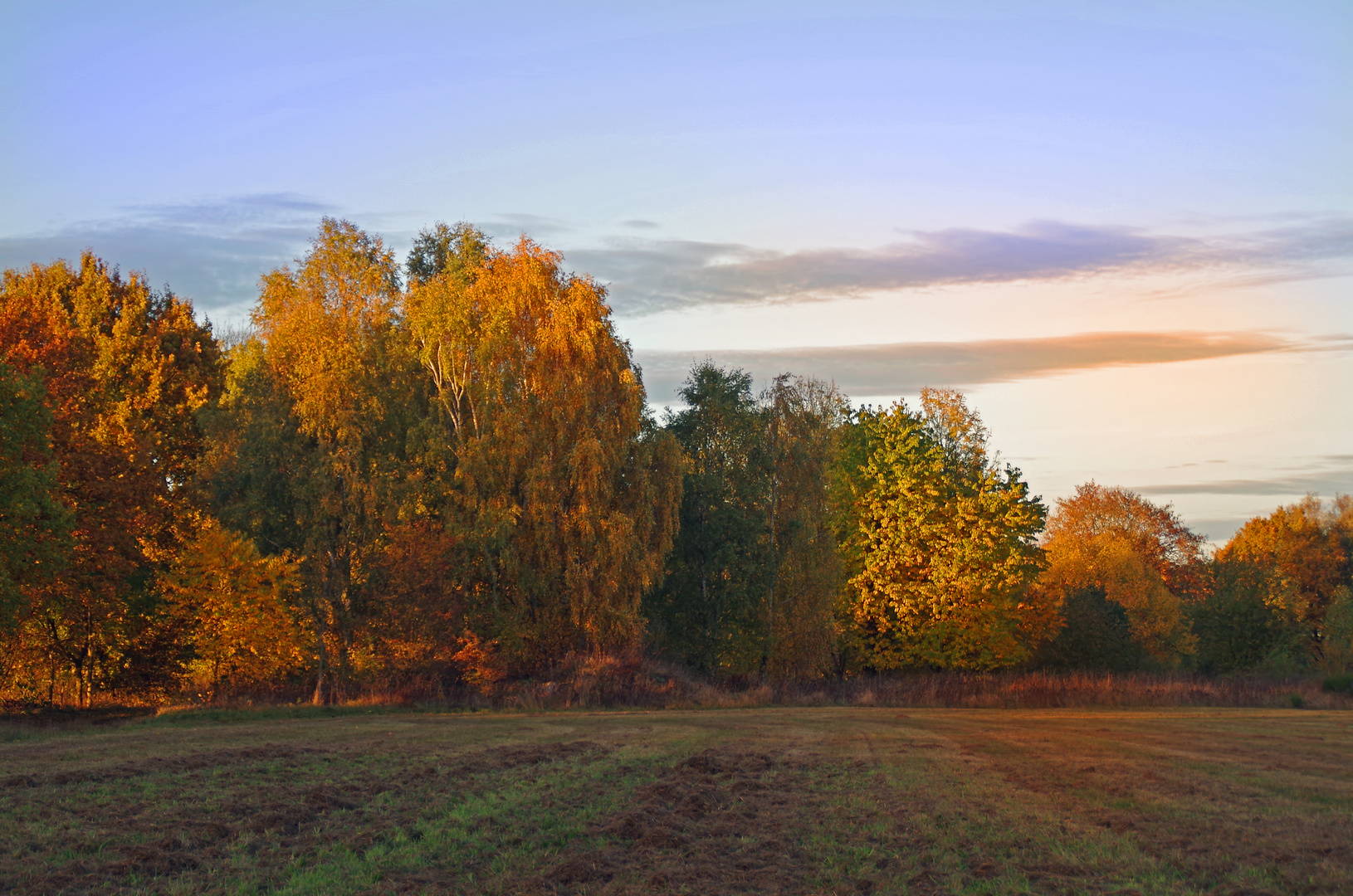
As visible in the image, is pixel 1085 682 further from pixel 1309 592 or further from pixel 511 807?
pixel 1309 592

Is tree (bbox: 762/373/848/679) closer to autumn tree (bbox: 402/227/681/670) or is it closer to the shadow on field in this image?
autumn tree (bbox: 402/227/681/670)

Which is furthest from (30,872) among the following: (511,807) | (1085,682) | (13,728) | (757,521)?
(1085,682)

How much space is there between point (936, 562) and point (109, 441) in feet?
113

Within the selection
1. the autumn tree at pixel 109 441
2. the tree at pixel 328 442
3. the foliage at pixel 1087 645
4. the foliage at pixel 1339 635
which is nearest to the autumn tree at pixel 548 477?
the tree at pixel 328 442

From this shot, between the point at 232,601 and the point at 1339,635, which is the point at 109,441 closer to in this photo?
the point at 232,601

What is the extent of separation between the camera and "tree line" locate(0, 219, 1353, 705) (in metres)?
33.5

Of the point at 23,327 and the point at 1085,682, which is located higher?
the point at 23,327

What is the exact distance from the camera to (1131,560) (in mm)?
66750

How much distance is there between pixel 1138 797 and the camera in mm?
14305

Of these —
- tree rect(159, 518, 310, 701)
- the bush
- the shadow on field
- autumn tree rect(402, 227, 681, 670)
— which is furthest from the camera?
the bush

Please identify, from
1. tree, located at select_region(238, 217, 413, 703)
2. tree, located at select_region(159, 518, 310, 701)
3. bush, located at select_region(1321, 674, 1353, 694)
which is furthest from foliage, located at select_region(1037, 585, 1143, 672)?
tree, located at select_region(159, 518, 310, 701)

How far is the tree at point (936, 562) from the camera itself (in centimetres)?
4694

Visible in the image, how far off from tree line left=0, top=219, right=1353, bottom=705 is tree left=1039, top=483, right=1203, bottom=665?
12.1 meters

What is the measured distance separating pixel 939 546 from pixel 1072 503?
38.6m
